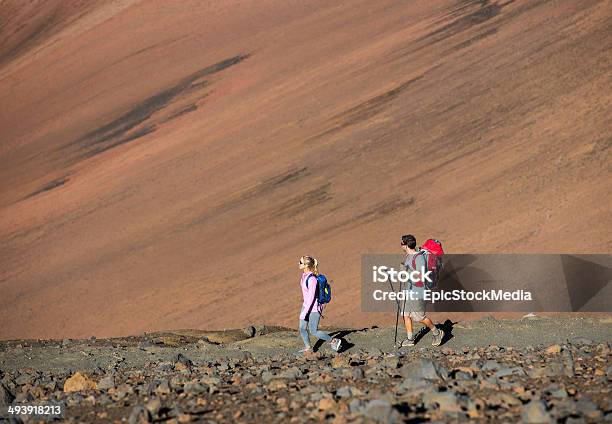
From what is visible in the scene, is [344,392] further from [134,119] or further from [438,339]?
[134,119]

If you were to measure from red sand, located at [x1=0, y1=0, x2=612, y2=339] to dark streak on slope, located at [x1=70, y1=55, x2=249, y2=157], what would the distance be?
0.11 m

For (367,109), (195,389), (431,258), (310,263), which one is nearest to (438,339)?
(431,258)

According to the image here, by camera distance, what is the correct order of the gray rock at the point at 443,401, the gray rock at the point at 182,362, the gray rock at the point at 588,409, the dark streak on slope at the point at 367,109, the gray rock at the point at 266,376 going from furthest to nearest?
1. the dark streak on slope at the point at 367,109
2. the gray rock at the point at 182,362
3. the gray rock at the point at 266,376
4. the gray rock at the point at 443,401
5. the gray rock at the point at 588,409

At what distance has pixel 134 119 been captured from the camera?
29594mm

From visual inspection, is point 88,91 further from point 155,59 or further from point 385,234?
point 385,234

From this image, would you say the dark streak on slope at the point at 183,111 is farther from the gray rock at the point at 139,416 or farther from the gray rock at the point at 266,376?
the gray rock at the point at 139,416

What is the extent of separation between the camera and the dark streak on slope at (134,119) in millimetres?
28297

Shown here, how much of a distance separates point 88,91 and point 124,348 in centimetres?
2587

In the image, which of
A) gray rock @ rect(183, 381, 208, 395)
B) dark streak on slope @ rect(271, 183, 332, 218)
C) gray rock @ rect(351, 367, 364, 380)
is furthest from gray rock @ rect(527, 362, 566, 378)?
dark streak on slope @ rect(271, 183, 332, 218)

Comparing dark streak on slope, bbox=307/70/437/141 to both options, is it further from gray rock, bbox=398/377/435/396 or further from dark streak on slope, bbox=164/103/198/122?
gray rock, bbox=398/377/435/396

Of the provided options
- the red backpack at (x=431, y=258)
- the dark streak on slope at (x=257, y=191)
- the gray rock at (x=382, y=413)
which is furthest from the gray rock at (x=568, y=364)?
the dark streak on slope at (x=257, y=191)

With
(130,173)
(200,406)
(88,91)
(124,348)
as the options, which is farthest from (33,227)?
(200,406)

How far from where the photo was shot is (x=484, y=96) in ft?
77.1

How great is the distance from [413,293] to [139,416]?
398cm
